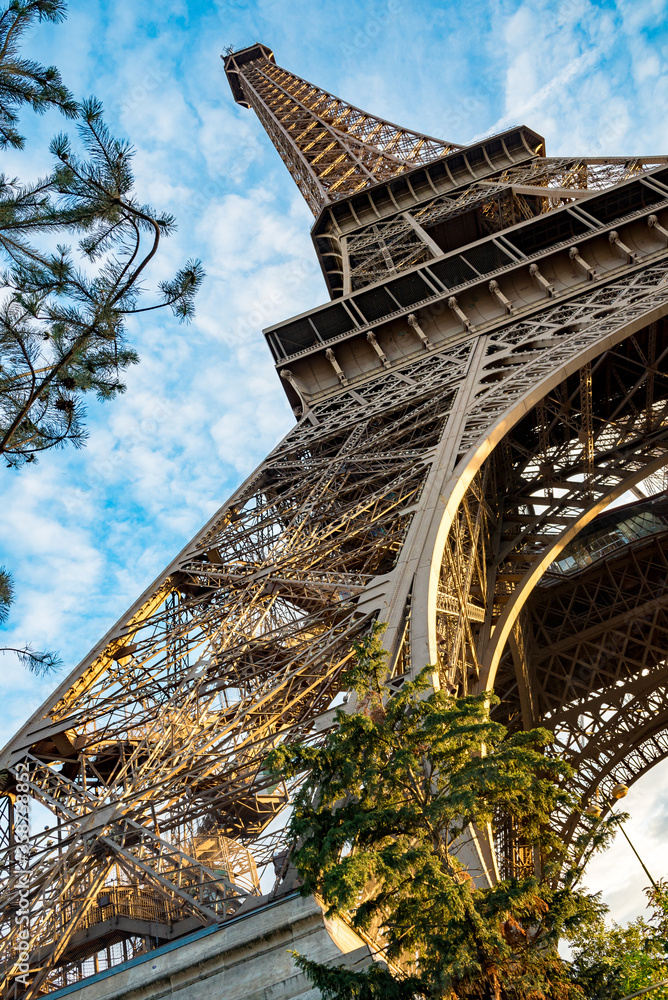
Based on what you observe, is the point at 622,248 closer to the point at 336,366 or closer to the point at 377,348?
the point at 377,348

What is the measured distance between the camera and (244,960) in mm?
8906

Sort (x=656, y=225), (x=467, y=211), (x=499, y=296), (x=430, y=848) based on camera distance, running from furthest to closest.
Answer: (x=467, y=211) → (x=499, y=296) → (x=656, y=225) → (x=430, y=848)

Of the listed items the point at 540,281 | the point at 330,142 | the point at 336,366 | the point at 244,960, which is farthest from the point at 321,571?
the point at 330,142

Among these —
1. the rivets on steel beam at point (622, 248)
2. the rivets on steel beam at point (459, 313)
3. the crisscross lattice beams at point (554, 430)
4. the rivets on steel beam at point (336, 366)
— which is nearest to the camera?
the crisscross lattice beams at point (554, 430)

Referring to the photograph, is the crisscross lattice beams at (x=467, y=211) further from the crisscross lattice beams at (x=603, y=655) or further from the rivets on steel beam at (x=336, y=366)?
the crisscross lattice beams at (x=603, y=655)

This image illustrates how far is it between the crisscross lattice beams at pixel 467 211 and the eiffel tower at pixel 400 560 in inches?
5.4

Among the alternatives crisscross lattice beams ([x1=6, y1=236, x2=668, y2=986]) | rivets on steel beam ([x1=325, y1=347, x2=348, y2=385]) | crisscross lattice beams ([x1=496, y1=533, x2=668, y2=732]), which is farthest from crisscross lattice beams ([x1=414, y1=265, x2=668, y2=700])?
crisscross lattice beams ([x1=496, y1=533, x2=668, y2=732])

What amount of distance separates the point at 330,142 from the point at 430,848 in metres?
49.1

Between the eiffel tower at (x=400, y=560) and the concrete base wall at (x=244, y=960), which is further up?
the eiffel tower at (x=400, y=560)

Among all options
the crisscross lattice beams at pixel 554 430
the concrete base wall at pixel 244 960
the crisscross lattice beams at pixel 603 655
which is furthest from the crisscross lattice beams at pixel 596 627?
the concrete base wall at pixel 244 960

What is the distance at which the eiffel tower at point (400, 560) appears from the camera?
11.8 meters

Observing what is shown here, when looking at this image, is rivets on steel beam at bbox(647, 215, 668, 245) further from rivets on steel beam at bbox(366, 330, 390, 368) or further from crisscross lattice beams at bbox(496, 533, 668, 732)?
crisscross lattice beams at bbox(496, 533, 668, 732)

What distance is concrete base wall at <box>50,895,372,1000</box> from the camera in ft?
28.0

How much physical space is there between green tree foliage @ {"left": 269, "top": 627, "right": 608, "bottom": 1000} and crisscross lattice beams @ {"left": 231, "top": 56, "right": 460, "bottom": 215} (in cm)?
3770
